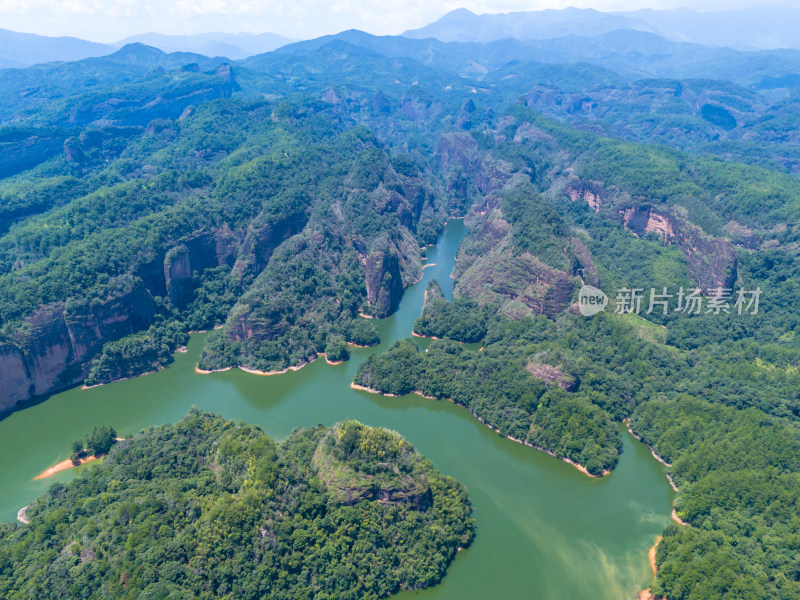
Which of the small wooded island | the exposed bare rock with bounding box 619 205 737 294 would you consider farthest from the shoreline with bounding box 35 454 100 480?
the exposed bare rock with bounding box 619 205 737 294

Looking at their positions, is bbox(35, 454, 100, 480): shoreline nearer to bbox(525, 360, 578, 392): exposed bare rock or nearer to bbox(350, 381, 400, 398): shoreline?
bbox(350, 381, 400, 398): shoreline

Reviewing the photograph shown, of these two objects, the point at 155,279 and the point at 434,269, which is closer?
the point at 155,279

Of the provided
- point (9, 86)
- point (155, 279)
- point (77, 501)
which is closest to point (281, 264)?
point (155, 279)

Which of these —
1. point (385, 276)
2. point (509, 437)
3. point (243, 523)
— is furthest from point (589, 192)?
point (243, 523)

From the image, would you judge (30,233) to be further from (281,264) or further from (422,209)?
(422,209)

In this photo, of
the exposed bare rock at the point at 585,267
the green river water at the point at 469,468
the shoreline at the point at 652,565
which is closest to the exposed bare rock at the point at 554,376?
the green river water at the point at 469,468

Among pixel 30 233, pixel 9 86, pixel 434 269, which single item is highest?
pixel 9 86
